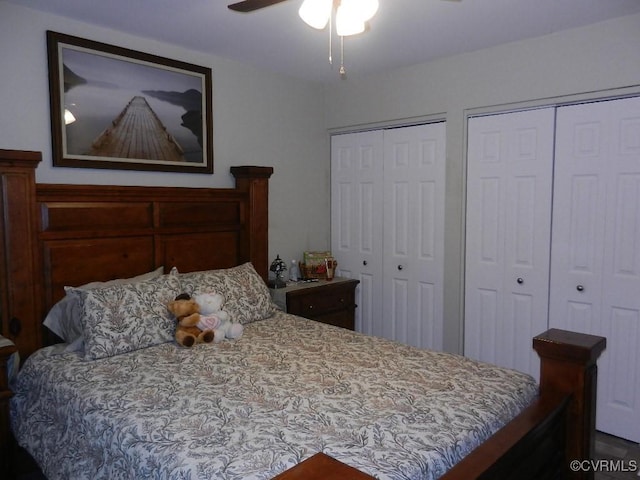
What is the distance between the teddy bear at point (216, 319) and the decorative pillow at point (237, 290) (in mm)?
85

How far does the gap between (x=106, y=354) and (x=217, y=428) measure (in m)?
0.90

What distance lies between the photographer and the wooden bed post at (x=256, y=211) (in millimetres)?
3342

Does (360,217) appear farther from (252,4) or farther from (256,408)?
(256,408)

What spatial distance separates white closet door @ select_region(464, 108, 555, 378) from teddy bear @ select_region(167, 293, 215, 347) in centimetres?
184

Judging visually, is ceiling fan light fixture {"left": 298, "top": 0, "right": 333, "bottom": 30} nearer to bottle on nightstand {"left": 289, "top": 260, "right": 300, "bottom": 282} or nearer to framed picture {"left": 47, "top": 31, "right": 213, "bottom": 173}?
framed picture {"left": 47, "top": 31, "right": 213, "bottom": 173}

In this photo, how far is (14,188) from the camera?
2279 millimetres

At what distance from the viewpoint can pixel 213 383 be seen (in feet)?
6.10

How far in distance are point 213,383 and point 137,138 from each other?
1676 mm

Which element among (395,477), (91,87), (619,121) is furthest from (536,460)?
(91,87)

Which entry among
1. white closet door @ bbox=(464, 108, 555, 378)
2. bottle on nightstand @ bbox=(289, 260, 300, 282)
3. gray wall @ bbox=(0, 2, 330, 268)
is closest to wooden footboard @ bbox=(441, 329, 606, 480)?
white closet door @ bbox=(464, 108, 555, 378)

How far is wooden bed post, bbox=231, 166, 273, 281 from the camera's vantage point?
334 cm

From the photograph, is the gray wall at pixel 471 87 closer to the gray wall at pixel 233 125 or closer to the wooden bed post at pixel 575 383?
the gray wall at pixel 233 125

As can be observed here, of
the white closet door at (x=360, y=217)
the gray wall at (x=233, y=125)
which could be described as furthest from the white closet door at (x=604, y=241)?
the gray wall at (x=233, y=125)

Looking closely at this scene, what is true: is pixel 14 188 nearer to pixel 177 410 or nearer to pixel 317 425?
pixel 177 410
